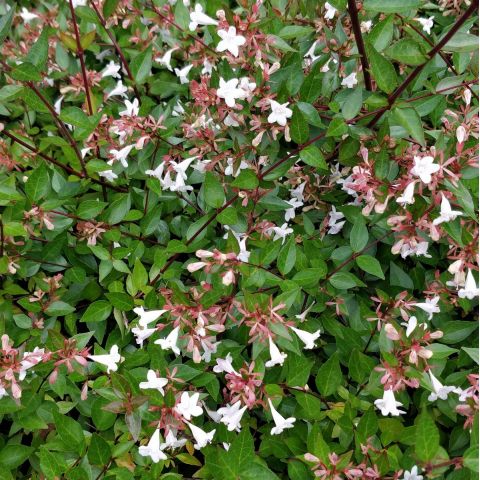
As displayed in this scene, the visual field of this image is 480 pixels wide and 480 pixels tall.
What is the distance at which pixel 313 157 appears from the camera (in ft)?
5.98

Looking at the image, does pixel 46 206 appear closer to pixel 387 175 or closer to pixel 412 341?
pixel 387 175

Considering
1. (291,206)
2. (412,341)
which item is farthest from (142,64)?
(412,341)

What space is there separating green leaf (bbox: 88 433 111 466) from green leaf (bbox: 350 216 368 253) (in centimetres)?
104

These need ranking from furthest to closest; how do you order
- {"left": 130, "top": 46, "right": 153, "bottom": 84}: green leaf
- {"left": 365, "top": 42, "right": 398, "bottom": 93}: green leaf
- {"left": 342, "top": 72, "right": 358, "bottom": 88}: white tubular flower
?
1. {"left": 130, "top": 46, "right": 153, "bottom": 84}: green leaf
2. {"left": 342, "top": 72, "right": 358, "bottom": 88}: white tubular flower
3. {"left": 365, "top": 42, "right": 398, "bottom": 93}: green leaf

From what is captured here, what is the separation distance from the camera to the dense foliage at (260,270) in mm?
Answer: 1666

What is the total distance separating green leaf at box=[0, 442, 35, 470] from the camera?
1.89m

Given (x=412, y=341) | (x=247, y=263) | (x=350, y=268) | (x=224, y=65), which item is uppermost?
(x=224, y=65)

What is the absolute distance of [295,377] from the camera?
5.95 ft

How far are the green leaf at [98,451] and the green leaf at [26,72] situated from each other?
1.20 metres

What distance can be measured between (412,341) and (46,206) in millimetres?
1351

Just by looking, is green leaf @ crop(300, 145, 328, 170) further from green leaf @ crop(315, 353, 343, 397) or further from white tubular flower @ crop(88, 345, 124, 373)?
white tubular flower @ crop(88, 345, 124, 373)

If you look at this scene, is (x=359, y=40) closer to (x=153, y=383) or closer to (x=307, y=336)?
(x=307, y=336)

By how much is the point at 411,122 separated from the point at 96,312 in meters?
1.23

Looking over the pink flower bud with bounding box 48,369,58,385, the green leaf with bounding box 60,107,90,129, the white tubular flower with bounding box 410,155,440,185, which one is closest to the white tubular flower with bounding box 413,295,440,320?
the white tubular flower with bounding box 410,155,440,185
